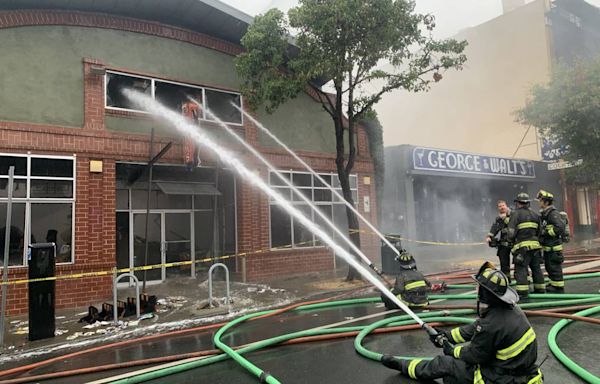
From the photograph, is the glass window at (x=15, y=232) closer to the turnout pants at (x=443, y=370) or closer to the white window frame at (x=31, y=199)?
the white window frame at (x=31, y=199)

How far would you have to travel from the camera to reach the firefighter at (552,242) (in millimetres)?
7672

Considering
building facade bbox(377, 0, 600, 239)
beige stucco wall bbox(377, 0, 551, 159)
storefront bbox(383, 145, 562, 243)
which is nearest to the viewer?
storefront bbox(383, 145, 562, 243)

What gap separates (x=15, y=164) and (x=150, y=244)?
3.93 m

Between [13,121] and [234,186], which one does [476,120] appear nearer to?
[234,186]

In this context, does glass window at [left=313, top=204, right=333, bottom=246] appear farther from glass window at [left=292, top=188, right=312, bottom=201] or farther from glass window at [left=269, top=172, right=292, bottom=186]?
glass window at [left=269, top=172, right=292, bottom=186]

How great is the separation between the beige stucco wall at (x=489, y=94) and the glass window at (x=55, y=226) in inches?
992

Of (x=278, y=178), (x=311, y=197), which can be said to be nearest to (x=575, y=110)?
(x=311, y=197)

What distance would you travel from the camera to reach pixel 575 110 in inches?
680

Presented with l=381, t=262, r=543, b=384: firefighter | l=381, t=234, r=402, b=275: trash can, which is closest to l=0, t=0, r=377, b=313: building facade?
l=381, t=234, r=402, b=275: trash can

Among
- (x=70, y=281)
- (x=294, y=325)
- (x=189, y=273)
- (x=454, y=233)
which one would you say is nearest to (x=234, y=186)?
(x=189, y=273)

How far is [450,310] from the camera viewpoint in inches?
262

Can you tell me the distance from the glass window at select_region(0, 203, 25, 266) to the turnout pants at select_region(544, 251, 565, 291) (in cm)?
1051

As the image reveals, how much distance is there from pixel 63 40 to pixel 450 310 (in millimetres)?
10034

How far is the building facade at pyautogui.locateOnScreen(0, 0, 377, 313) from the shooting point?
9367mm
